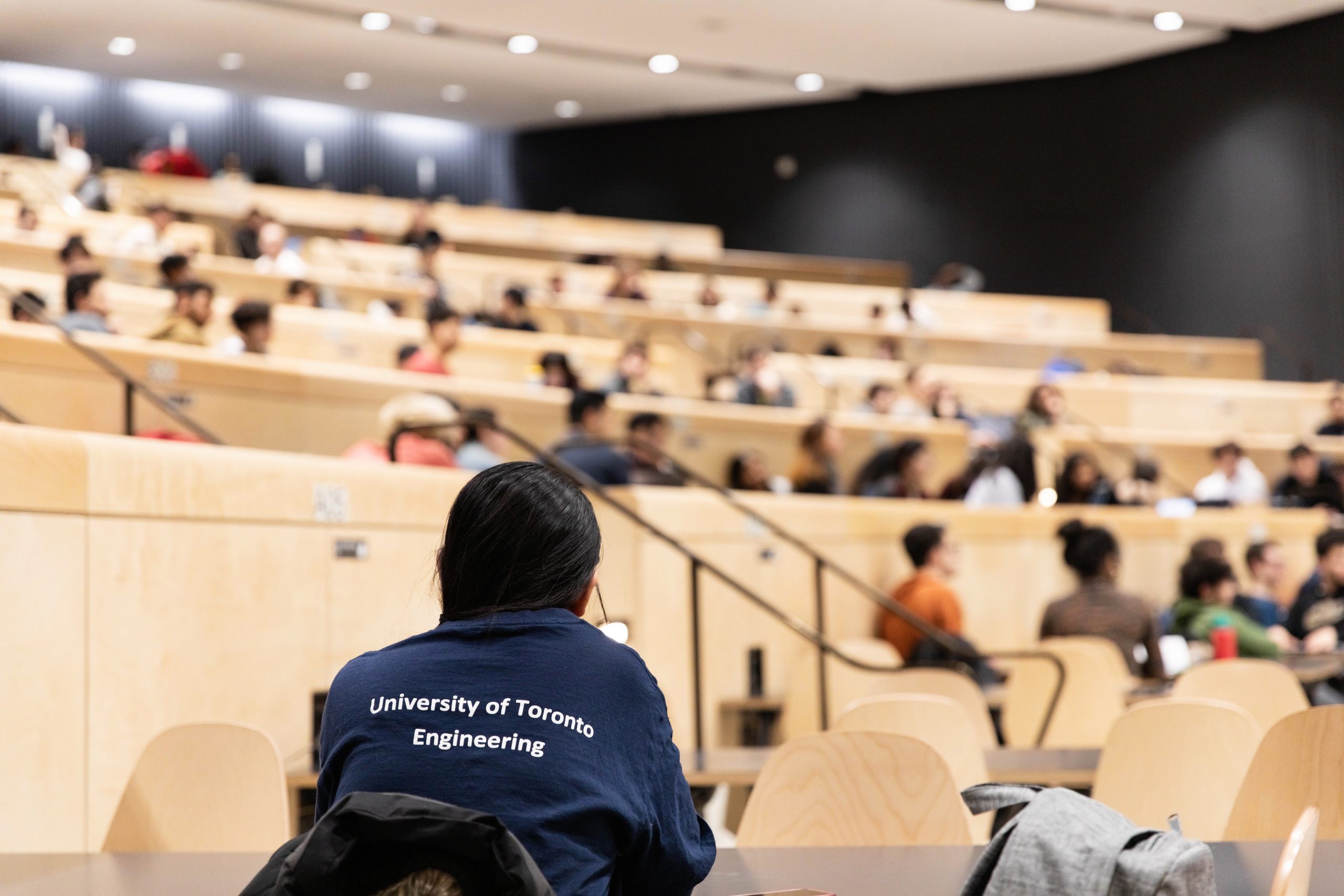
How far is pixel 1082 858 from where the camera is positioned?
1.30m

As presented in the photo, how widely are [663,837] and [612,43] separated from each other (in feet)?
41.9

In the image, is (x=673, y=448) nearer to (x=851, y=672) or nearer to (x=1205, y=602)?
(x=851, y=672)

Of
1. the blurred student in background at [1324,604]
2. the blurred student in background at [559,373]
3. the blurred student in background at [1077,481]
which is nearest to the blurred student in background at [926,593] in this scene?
the blurred student in background at [1324,604]

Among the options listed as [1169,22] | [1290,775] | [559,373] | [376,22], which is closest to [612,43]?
[376,22]

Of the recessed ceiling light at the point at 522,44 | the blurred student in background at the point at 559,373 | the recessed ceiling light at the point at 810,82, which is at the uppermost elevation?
the recessed ceiling light at the point at 522,44

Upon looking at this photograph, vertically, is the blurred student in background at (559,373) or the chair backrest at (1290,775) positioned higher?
the blurred student in background at (559,373)

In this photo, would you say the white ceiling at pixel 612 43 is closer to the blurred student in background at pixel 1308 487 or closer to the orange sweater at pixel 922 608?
the blurred student in background at pixel 1308 487

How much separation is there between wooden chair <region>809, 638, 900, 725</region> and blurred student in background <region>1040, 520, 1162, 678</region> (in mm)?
642

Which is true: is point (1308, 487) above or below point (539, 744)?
below

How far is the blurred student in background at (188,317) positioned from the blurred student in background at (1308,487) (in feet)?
21.3

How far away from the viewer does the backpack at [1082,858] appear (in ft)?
4.21

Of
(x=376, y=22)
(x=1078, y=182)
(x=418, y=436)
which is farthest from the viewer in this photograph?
(x=1078, y=182)

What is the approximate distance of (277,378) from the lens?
19.9ft

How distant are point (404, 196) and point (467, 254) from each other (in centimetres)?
411
